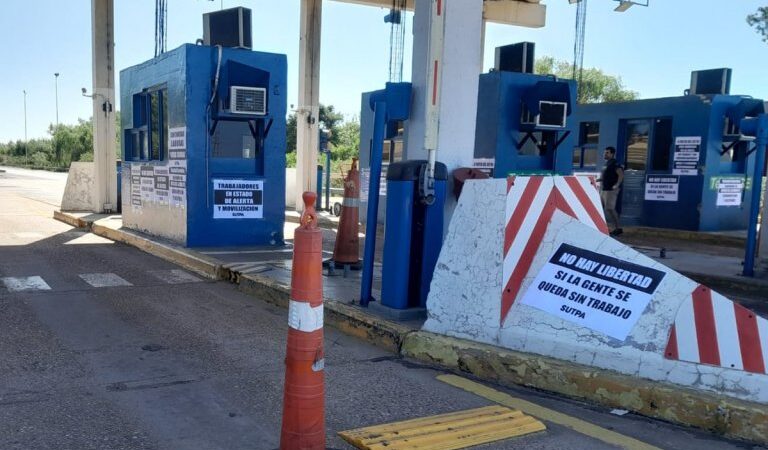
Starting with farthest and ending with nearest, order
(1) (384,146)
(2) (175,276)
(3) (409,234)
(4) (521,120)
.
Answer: (1) (384,146), (4) (521,120), (2) (175,276), (3) (409,234)

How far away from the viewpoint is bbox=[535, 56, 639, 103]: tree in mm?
60469

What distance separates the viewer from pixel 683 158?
1521 centimetres

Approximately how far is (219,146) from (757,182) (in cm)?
823

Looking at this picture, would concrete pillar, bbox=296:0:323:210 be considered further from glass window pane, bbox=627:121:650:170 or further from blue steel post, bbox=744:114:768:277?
Result: blue steel post, bbox=744:114:768:277

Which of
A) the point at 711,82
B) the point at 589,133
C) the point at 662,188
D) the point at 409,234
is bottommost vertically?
the point at 409,234

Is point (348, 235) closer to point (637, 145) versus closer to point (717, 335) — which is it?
point (717, 335)

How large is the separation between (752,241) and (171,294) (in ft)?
26.4

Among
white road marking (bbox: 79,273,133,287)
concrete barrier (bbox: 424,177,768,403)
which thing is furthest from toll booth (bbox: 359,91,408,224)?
concrete barrier (bbox: 424,177,768,403)

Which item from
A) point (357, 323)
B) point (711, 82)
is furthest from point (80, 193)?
point (711, 82)

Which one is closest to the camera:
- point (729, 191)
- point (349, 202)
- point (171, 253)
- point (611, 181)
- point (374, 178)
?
point (374, 178)

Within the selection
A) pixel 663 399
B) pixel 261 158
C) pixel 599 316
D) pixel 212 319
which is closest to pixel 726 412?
pixel 663 399

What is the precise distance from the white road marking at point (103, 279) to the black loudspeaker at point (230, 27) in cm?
418

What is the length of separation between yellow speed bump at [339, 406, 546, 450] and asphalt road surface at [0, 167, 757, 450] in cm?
11

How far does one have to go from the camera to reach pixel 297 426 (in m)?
3.26
